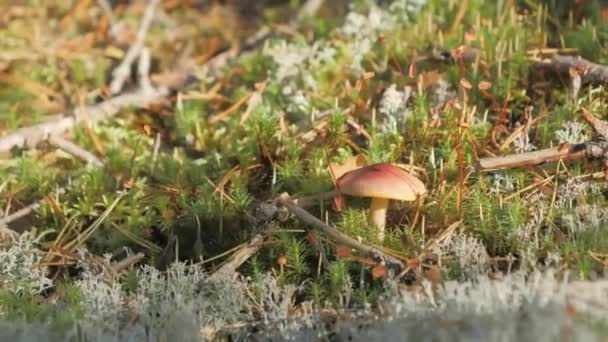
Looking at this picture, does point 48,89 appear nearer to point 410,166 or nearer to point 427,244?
point 410,166

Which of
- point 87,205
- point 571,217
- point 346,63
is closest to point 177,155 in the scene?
point 87,205

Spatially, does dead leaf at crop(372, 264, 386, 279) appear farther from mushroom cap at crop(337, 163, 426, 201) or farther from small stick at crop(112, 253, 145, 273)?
small stick at crop(112, 253, 145, 273)

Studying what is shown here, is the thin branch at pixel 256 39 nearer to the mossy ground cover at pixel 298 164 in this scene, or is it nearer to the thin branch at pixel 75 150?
the mossy ground cover at pixel 298 164

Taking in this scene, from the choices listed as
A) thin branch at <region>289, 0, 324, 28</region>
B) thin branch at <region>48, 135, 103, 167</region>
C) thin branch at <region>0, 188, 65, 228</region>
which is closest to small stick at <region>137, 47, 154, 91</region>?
thin branch at <region>48, 135, 103, 167</region>

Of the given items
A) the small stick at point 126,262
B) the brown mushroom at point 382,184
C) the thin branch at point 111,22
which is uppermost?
the thin branch at point 111,22

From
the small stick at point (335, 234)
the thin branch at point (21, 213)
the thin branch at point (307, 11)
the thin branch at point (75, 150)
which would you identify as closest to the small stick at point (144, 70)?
the thin branch at point (75, 150)

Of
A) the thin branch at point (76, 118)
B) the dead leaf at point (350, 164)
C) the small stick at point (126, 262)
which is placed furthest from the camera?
the thin branch at point (76, 118)

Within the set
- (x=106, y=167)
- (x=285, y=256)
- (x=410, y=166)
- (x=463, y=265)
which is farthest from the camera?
(x=106, y=167)

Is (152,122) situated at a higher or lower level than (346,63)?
lower
